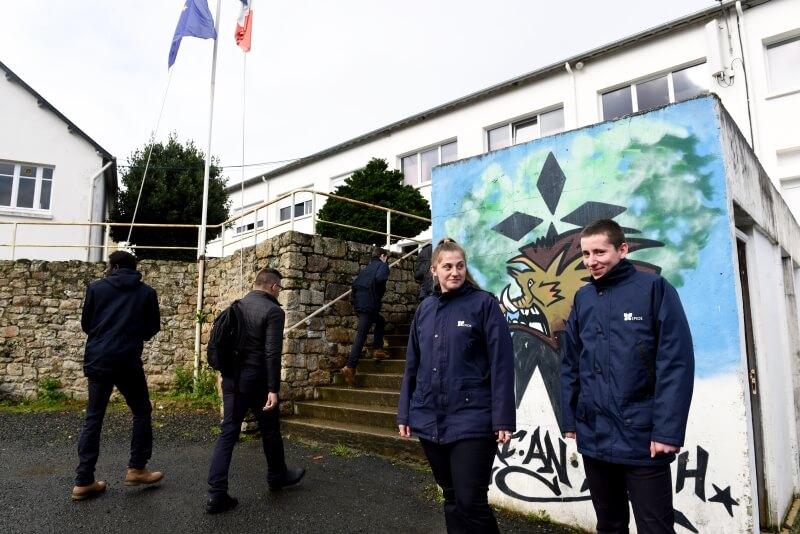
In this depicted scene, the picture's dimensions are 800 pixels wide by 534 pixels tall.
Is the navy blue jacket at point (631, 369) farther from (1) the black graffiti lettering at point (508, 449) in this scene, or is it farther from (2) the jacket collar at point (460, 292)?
→ (1) the black graffiti lettering at point (508, 449)

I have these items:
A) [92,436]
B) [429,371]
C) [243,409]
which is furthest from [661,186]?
[92,436]

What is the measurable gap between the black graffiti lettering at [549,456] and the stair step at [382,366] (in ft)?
11.7

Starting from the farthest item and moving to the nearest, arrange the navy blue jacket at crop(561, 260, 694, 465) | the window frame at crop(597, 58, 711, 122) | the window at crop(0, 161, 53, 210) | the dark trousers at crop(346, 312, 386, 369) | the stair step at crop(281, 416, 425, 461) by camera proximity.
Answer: the window at crop(0, 161, 53, 210) → the window frame at crop(597, 58, 711, 122) → the dark trousers at crop(346, 312, 386, 369) → the stair step at crop(281, 416, 425, 461) → the navy blue jacket at crop(561, 260, 694, 465)

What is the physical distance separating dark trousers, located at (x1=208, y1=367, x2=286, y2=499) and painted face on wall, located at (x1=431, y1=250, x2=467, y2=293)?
7.17 ft

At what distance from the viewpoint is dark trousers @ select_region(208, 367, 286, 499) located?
4.05 m

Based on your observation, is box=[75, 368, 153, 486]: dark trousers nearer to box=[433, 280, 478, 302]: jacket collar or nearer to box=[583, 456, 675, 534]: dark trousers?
box=[433, 280, 478, 302]: jacket collar

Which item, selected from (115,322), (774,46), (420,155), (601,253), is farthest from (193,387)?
(774,46)

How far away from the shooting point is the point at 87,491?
429 centimetres

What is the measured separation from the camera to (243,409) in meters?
4.23

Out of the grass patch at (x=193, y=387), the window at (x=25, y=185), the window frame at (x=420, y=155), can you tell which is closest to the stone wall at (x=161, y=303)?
the grass patch at (x=193, y=387)

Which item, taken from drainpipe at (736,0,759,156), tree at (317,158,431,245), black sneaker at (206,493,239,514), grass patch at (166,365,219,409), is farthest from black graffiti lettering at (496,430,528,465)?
drainpipe at (736,0,759,156)

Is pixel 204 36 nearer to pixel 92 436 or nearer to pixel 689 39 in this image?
pixel 92 436

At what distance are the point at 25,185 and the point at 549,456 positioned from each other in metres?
16.2

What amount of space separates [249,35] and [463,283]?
36.9ft
